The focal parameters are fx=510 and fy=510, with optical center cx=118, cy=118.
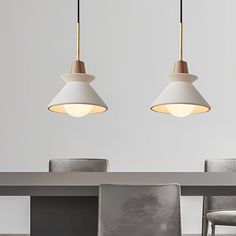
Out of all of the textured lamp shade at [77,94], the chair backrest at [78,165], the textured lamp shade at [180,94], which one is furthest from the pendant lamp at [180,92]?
the chair backrest at [78,165]

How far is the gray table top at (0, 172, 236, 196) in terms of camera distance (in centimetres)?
283

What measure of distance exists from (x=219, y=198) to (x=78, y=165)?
3.91ft

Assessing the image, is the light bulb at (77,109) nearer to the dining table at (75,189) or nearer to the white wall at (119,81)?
the dining table at (75,189)

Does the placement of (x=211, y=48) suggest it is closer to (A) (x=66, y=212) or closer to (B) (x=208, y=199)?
(B) (x=208, y=199)

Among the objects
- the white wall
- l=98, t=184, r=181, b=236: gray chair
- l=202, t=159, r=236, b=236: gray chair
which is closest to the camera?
l=98, t=184, r=181, b=236: gray chair

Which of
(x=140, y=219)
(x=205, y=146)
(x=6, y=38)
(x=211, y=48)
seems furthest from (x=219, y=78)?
(x=140, y=219)

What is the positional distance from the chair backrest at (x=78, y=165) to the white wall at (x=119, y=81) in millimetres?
1476

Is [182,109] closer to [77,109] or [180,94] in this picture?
[180,94]

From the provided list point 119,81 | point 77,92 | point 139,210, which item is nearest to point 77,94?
point 77,92

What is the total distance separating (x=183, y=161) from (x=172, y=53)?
1185mm

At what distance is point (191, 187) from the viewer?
287 cm

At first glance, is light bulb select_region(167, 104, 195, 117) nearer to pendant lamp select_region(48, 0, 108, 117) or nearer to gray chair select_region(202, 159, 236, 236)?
pendant lamp select_region(48, 0, 108, 117)

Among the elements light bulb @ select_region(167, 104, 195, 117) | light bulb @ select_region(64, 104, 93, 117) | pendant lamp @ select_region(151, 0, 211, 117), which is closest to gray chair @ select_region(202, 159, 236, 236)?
light bulb @ select_region(167, 104, 195, 117)

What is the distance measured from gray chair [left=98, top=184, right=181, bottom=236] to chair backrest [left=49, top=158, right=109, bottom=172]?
58.1 inches
